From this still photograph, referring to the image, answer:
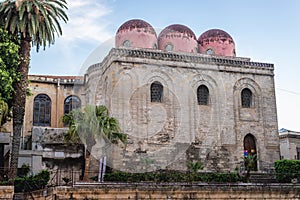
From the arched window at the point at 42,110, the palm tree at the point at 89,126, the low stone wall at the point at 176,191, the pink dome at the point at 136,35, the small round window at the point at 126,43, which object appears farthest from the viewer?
the arched window at the point at 42,110

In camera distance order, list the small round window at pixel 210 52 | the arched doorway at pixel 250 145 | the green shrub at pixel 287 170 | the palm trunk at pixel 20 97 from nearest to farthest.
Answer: the palm trunk at pixel 20 97 < the green shrub at pixel 287 170 < the arched doorway at pixel 250 145 < the small round window at pixel 210 52

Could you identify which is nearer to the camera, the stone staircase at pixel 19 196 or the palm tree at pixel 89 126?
the stone staircase at pixel 19 196

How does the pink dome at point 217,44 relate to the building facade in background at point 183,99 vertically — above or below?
above

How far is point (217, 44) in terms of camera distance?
31.6m

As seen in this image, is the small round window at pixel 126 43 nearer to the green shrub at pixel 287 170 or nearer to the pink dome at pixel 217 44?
the pink dome at pixel 217 44

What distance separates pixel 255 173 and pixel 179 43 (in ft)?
33.4

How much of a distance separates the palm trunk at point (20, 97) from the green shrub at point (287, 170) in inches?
574

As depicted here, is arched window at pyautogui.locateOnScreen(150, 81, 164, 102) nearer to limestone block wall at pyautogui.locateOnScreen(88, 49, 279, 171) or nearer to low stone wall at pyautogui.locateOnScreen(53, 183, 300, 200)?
limestone block wall at pyautogui.locateOnScreen(88, 49, 279, 171)

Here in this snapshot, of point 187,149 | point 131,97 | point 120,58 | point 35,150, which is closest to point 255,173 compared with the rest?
point 187,149

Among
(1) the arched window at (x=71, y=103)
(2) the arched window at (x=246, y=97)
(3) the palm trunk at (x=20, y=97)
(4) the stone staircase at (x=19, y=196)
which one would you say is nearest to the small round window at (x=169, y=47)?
(2) the arched window at (x=246, y=97)

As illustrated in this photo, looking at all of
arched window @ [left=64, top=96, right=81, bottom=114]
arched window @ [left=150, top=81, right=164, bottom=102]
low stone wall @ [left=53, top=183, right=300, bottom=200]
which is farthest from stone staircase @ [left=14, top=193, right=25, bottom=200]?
arched window @ [left=64, top=96, right=81, bottom=114]

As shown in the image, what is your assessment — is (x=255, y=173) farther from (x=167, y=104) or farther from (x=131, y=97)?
(x=131, y=97)

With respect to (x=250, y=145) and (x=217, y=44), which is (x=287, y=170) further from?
(x=217, y=44)

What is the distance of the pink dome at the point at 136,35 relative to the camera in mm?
29469
